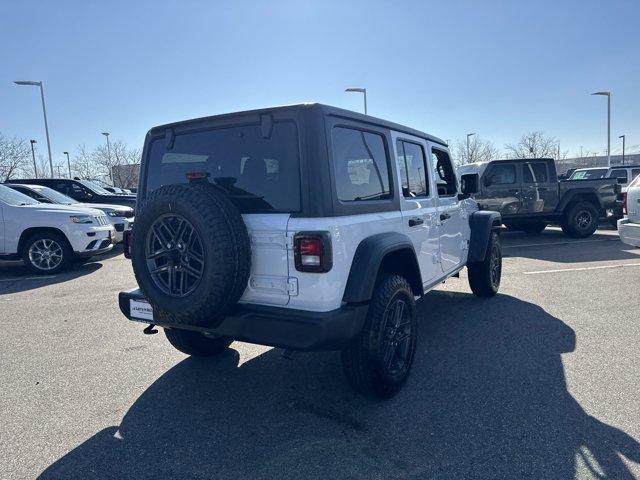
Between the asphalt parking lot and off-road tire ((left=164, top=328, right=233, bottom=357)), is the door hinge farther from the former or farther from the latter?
off-road tire ((left=164, top=328, right=233, bottom=357))

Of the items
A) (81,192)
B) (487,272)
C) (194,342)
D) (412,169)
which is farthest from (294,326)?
(81,192)

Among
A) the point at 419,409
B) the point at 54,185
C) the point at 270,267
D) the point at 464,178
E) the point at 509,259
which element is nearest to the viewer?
the point at 270,267

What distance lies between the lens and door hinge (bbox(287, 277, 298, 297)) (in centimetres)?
268

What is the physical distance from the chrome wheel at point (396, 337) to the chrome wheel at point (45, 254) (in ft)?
23.2

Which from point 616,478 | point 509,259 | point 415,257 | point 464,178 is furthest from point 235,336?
point 509,259

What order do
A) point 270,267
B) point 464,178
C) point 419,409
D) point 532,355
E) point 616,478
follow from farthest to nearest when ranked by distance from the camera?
point 464,178 → point 532,355 → point 419,409 → point 270,267 → point 616,478

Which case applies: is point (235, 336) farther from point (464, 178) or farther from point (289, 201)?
point (464, 178)

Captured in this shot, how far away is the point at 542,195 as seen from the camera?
36.4 feet

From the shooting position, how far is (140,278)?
9.44 feet

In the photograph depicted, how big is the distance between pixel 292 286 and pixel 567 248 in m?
9.08

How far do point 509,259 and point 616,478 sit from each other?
6.97 m

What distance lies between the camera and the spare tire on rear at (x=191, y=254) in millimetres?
2570

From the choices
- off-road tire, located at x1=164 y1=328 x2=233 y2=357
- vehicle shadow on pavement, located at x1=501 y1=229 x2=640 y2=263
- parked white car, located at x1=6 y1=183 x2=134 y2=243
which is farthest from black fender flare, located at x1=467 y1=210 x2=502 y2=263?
parked white car, located at x1=6 y1=183 x2=134 y2=243

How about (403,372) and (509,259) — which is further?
(509,259)
